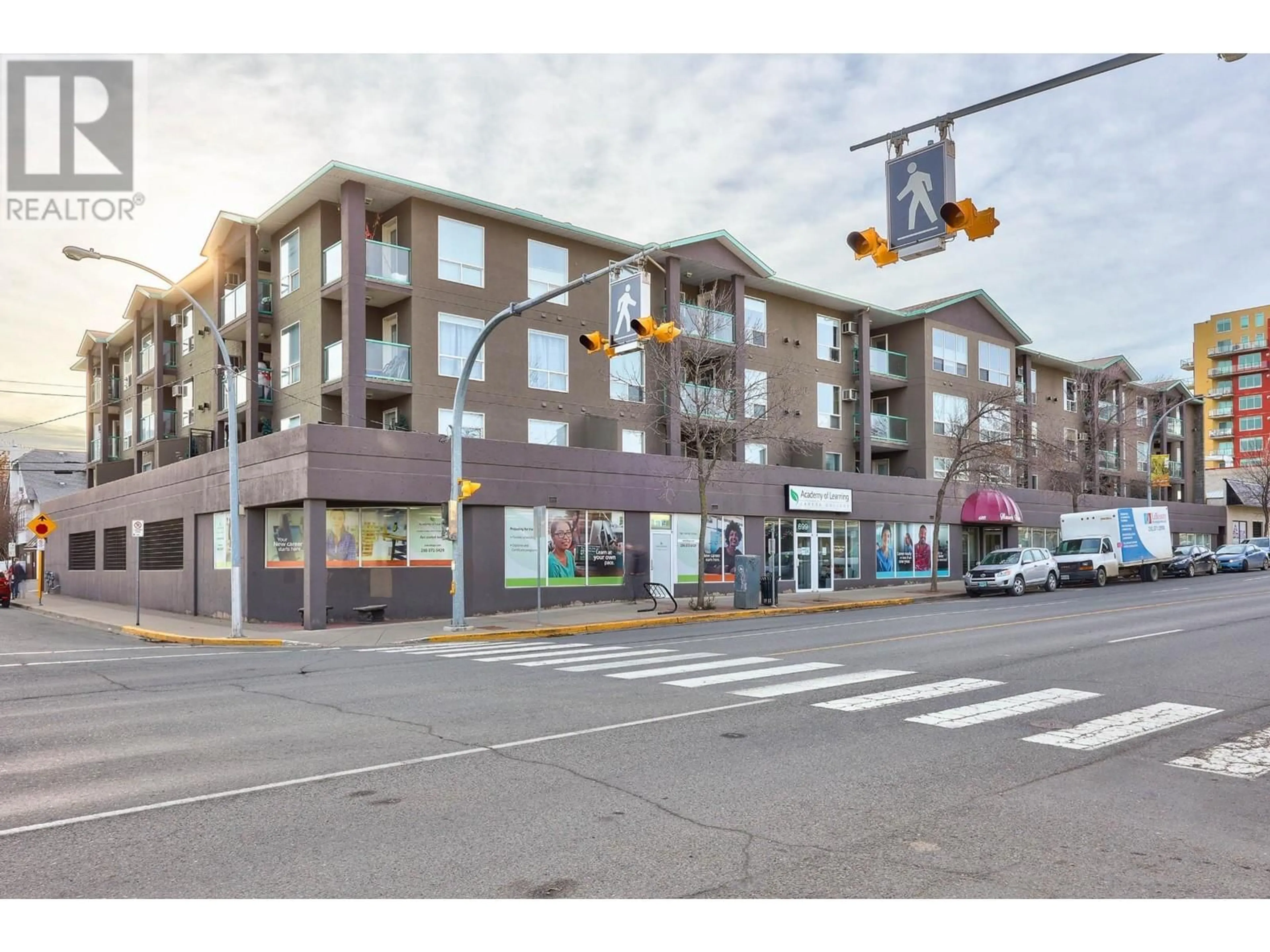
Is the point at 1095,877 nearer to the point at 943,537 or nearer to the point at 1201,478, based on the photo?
the point at 943,537

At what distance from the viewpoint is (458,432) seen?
21672 millimetres

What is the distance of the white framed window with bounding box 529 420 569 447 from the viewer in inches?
1155

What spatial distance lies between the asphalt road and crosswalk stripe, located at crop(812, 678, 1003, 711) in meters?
0.07

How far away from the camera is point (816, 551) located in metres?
35.4

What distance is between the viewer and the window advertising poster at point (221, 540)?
27.2 m

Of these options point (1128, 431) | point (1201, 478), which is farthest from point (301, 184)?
point (1201, 478)

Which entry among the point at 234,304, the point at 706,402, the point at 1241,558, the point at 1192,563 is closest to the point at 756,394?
the point at 706,402

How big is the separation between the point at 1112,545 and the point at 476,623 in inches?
1090

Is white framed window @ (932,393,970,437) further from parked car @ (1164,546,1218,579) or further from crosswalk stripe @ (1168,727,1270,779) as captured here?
crosswalk stripe @ (1168,727,1270,779)

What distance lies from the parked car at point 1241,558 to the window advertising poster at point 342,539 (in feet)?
143

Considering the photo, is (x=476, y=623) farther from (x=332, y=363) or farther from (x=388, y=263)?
(x=388, y=263)

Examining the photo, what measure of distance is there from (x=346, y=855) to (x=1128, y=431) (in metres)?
57.2

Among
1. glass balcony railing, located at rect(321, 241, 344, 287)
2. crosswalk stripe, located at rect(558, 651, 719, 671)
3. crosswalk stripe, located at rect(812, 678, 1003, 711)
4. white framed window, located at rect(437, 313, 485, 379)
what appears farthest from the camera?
→ white framed window, located at rect(437, 313, 485, 379)

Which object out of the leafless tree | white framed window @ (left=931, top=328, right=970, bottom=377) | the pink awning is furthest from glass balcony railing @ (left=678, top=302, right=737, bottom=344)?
the pink awning
